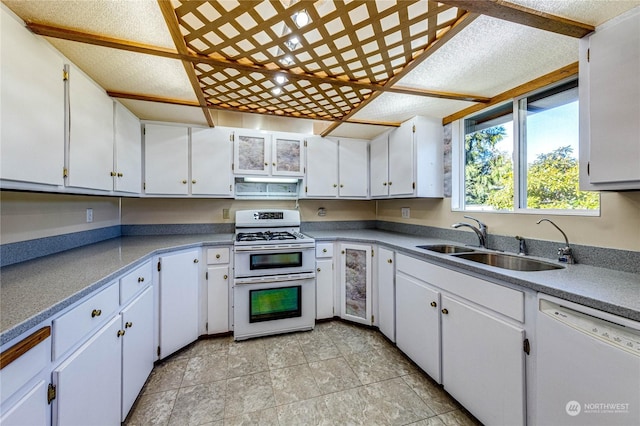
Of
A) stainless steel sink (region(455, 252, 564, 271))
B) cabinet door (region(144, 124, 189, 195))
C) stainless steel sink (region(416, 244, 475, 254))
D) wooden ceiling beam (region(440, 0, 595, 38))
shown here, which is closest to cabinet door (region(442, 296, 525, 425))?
stainless steel sink (region(455, 252, 564, 271))

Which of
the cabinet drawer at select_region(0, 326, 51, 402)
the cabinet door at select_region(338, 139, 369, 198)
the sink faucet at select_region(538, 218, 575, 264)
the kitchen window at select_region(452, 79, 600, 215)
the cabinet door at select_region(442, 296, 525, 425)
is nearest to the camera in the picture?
the cabinet drawer at select_region(0, 326, 51, 402)

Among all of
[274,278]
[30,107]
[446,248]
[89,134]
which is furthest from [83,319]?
[446,248]

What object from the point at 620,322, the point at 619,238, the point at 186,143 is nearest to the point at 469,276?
the point at 620,322

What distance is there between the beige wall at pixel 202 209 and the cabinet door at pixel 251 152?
47cm

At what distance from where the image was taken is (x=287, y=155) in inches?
111

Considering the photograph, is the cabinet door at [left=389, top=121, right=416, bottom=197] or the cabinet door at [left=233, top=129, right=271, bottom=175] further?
the cabinet door at [left=233, top=129, right=271, bottom=175]

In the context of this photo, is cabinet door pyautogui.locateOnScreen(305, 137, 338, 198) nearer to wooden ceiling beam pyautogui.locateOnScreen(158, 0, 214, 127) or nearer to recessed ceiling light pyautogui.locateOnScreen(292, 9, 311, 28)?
wooden ceiling beam pyautogui.locateOnScreen(158, 0, 214, 127)

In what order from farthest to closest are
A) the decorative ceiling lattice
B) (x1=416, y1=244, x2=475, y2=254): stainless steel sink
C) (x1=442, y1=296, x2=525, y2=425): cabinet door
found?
(x1=416, y1=244, x2=475, y2=254): stainless steel sink < (x1=442, y1=296, x2=525, y2=425): cabinet door < the decorative ceiling lattice

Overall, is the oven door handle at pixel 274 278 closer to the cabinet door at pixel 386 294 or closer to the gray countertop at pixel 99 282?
the cabinet door at pixel 386 294

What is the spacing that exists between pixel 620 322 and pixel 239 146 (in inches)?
113

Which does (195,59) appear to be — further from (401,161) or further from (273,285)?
(401,161)

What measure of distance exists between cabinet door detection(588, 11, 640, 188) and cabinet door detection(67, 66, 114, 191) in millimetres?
2765

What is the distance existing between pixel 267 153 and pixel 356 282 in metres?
1.71

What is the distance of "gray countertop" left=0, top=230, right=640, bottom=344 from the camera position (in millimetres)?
853
